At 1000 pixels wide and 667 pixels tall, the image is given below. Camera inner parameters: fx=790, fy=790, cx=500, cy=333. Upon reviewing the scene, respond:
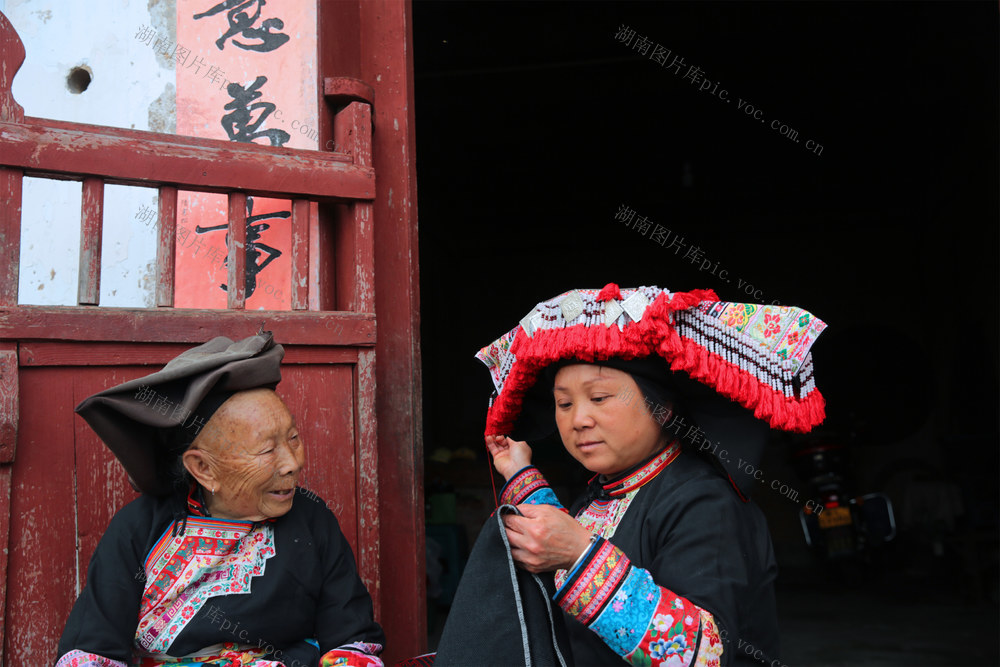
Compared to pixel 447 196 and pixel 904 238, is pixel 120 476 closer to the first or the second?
pixel 447 196

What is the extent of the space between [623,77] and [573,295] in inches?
176

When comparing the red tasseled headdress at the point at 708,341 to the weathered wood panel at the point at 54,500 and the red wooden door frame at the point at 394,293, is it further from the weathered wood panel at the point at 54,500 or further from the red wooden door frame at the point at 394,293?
the weathered wood panel at the point at 54,500

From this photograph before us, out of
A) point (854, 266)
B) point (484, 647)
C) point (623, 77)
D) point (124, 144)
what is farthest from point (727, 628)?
point (854, 266)

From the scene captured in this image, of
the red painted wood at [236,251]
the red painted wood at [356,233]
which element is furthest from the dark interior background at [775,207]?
the red painted wood at [236,251]

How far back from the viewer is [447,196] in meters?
8.44

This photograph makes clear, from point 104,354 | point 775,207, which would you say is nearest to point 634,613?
point 104,354

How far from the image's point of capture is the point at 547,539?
158 cm

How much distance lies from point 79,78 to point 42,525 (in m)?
1.59

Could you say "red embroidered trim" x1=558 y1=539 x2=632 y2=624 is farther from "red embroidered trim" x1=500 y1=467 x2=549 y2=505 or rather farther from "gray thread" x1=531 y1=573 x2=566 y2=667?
"red embroidered trim" x1=500 y1=467 x2=549 y2=505

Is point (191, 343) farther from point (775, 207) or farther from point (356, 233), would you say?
point (775, 207)

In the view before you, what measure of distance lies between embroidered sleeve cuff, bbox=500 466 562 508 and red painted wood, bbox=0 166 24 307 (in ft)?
4.32

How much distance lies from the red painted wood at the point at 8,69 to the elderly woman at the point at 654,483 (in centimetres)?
142

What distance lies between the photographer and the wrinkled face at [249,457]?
1.80 meters

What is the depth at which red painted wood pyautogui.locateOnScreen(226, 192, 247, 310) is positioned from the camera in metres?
2.23
